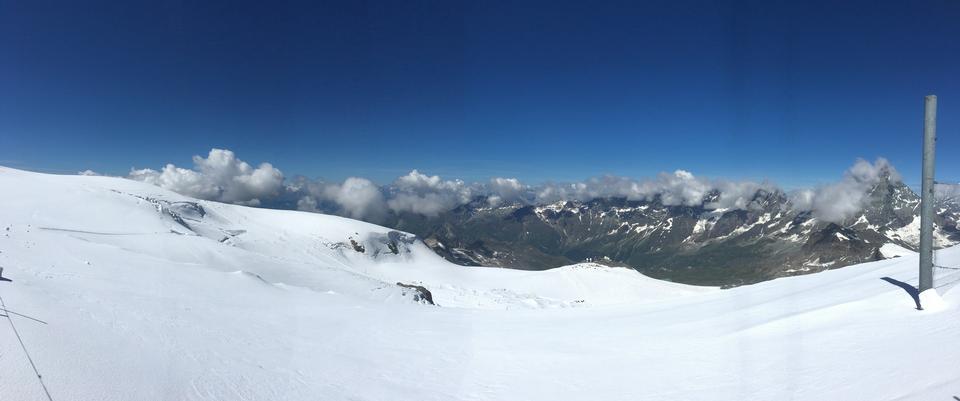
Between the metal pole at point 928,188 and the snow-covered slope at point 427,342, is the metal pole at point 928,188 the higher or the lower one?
the higher one

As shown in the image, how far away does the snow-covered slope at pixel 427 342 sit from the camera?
18.7 feet

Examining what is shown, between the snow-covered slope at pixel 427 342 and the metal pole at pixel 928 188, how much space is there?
601mm

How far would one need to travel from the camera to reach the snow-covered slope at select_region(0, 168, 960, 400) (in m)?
5.71

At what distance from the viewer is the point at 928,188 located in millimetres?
8391

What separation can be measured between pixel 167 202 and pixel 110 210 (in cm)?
1235

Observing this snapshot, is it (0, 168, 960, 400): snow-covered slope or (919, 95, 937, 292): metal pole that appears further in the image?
(919, 95, 937, 292): metal pole

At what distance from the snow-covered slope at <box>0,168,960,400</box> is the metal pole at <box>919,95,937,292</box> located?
0.60 m

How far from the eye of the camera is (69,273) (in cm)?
1229

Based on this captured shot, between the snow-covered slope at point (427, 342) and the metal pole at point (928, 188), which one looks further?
the metal pole at point (928, 188)

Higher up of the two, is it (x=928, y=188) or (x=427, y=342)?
(x=928, y=188)

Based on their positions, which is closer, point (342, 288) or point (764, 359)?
point (764, 359)

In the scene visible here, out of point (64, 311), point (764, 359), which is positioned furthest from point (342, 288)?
point (764, 359)

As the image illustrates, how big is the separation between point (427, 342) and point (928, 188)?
33.7 ft

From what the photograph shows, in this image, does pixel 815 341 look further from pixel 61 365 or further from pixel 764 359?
pixel 61 365
